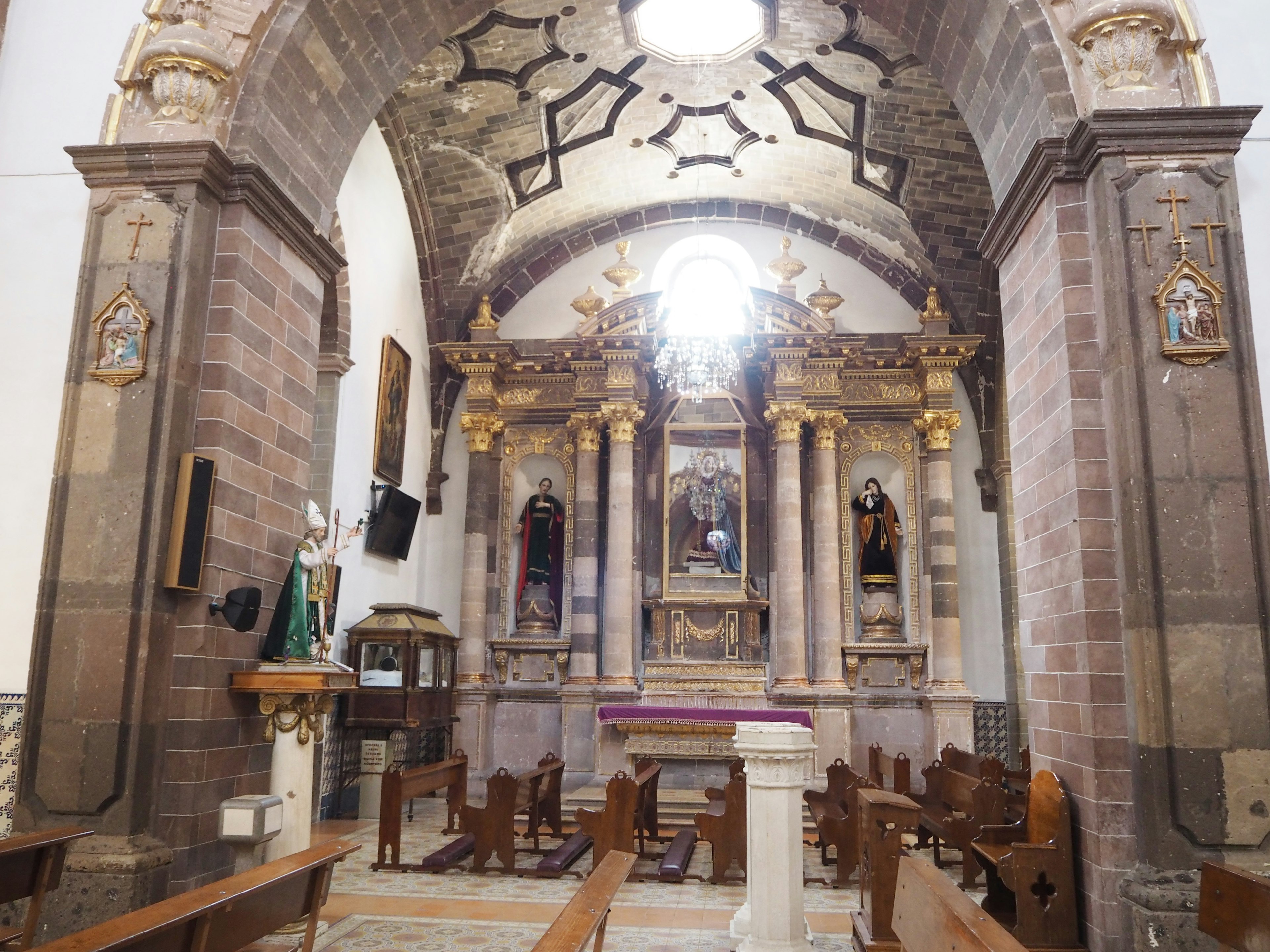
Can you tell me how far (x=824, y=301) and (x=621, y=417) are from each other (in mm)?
3168

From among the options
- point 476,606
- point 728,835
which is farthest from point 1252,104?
point 476,606

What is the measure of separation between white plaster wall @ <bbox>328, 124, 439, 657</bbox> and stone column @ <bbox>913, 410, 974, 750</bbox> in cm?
627

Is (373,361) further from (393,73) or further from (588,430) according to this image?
(393,73)

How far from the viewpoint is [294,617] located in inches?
263

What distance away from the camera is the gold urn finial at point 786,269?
14.1 metres

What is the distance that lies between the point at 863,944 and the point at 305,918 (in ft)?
10.7

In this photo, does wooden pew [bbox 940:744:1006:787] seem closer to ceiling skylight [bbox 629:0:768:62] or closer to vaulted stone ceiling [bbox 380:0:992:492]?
vaulted stone ceiling [bbox 380:0:992:492]

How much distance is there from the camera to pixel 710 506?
13.9 m

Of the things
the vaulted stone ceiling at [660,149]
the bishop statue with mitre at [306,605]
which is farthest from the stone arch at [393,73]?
the vaulted stone ceiling at [660,149]

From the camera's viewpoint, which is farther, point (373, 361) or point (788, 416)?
point (788, 416)

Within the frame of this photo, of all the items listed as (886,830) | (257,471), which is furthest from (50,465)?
(886,830)

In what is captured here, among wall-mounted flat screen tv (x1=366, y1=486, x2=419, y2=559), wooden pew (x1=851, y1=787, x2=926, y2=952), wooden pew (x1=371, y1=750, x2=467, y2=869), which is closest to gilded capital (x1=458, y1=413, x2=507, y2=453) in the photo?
wall-mounted flat screen tv (x1=366, y1=486, x2=419, y2=559)

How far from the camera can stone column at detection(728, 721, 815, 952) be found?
5.51 metres

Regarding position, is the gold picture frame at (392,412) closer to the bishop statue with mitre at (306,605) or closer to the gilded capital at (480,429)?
the gilded capital at (480,429)
